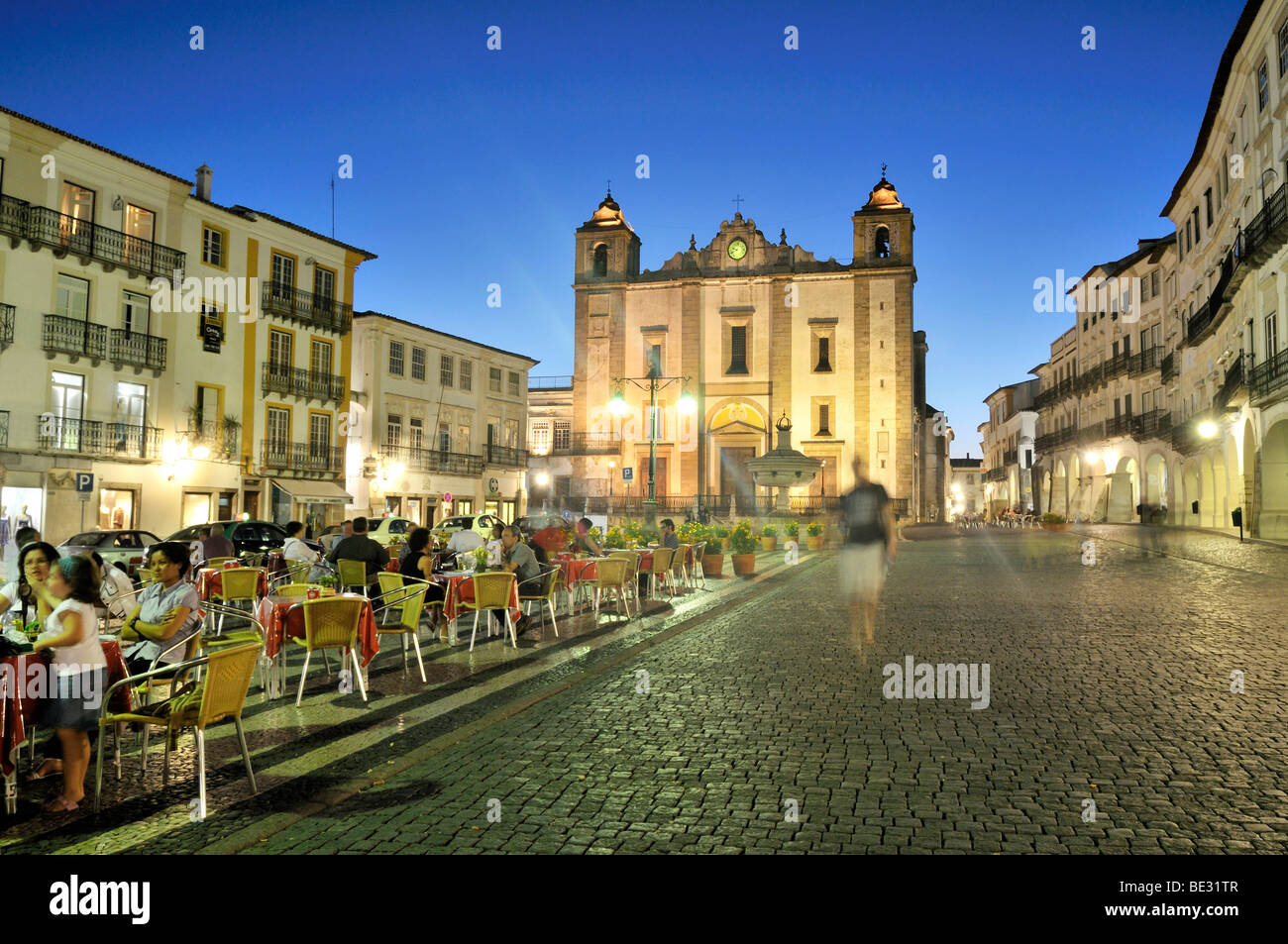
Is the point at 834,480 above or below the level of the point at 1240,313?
below

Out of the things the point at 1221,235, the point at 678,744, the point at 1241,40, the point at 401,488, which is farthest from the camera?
the point at 401,488

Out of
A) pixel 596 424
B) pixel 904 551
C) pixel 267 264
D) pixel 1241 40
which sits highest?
pixel 1241 40

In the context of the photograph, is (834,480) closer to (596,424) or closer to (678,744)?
(596,424)

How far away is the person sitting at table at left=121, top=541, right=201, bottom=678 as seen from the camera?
19.7 ft

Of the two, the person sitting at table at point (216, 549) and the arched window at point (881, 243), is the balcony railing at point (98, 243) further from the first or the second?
the arched window at point (881, 243)

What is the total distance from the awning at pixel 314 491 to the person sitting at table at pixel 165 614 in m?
29.0

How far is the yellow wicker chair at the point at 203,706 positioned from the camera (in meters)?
4.68

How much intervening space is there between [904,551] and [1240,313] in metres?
13.4

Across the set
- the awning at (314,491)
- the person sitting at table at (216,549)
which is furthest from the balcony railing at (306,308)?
the person sitting at table at (216,549)

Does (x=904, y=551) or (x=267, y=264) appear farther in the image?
(x=267, y=264)

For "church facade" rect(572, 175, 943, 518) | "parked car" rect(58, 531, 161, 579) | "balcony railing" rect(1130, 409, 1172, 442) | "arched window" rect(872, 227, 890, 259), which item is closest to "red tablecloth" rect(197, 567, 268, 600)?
"parked car" rect(58, 531, 161, 579)

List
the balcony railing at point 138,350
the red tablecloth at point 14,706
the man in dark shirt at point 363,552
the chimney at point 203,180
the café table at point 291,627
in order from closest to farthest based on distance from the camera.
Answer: the red tablecloth at point 14,706, the café table at point 291,627, the man in dark shirt at point 363,552, the balcony railing at point 138,350, the chimney at point 203,180

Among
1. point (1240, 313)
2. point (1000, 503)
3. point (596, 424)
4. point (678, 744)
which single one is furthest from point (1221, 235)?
point (1000, 503)
